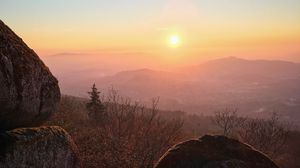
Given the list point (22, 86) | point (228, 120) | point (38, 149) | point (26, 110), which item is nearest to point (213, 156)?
point (38, 149)

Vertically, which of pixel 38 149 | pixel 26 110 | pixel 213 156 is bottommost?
pixel 213 156

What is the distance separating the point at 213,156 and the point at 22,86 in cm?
667

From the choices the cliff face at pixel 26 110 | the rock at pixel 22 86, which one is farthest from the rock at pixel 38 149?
the rock at pixel 22 86

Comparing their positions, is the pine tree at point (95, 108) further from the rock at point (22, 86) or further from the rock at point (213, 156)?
the rock at point (213, 156)

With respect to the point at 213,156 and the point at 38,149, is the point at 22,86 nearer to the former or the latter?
the point at 38,149

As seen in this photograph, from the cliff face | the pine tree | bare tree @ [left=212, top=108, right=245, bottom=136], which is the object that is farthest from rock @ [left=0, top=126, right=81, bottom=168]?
bare tree @ [left=212, top=108, right=245, bottom=136]

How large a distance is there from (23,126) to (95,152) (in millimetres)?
12489

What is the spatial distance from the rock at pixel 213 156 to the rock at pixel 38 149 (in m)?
3.30

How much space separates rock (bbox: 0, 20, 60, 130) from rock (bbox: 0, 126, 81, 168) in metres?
0.50

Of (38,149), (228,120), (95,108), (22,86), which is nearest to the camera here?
(22,86)

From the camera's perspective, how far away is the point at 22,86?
11.4m

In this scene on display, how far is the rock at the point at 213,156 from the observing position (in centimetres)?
1250

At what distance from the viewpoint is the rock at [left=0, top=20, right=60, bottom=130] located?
10766 mm

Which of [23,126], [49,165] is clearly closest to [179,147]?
[49,165]
